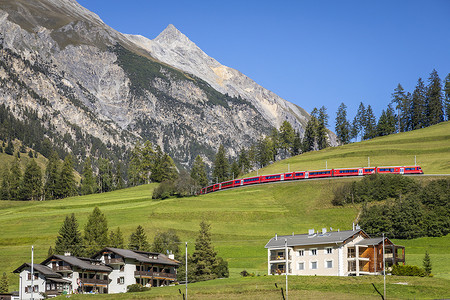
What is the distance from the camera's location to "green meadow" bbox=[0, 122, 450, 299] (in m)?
73.9

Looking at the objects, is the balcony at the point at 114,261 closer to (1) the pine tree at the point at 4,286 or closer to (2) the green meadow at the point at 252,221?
(1) the pine tree at the point at 4,286

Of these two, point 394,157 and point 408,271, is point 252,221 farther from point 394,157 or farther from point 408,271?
point 394,157

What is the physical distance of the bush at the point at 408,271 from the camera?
7865cm

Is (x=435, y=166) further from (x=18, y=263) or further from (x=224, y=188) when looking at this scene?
(x=18, y=263)

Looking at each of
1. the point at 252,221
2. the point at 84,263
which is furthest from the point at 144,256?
the point at 252,221

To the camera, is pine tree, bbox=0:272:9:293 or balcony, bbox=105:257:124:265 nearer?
pine tree, bbox=0:272:9:293

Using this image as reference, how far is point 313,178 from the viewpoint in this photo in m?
168

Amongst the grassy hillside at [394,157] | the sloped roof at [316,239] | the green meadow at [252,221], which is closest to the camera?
the green meadow at [252,221]

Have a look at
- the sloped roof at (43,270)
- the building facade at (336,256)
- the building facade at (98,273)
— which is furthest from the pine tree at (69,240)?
the building facade at (336,256)

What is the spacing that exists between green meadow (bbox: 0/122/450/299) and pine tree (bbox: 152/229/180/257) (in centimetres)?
520

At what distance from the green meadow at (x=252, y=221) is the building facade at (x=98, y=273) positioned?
864 cm

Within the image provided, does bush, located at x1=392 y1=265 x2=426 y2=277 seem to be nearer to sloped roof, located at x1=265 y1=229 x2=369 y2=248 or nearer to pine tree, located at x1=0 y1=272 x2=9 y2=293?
A: sloped roof, located at x1=265 y1=229 x2=369 y2=248

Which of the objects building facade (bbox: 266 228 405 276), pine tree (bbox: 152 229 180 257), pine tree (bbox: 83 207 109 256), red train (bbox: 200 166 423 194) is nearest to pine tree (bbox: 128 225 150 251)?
pine tree (bbox: 152 229 180 257)

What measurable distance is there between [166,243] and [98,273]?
1847cm
